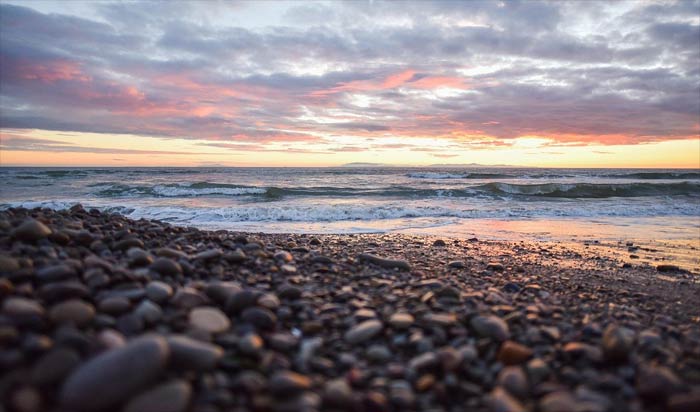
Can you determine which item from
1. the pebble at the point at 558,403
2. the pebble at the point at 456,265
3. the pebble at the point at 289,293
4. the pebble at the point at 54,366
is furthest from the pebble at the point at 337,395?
the pebble at the point at 456,265

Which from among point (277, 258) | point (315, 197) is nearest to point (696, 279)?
point (277, 258)

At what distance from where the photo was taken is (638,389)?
194 cm

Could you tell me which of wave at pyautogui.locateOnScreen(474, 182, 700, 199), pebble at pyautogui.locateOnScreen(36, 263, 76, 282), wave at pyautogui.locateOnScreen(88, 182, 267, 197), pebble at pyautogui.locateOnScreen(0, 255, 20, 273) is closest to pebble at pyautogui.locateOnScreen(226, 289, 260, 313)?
pebble at pyautogui.locateOnScreen(36, 263, 76, 282)

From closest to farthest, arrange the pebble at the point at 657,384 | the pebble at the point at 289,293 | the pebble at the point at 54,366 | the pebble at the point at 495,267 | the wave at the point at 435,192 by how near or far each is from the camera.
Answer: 1. the pebble at the point at 54,366
2. the pebble at the point at 657,384
3. the pebble at the point at 289,293
4. the pebble at the point at 495,267
5. the wave at the point at 435,192

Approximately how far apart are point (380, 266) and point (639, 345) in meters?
2.49

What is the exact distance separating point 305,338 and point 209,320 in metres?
0.55

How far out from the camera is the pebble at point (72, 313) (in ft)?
6.21

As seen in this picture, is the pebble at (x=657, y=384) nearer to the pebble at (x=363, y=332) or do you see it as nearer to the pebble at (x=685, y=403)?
the pebble at (x=685, y=403)

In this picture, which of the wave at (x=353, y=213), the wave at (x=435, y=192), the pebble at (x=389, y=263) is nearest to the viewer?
the pebble at (x=389, y=263)

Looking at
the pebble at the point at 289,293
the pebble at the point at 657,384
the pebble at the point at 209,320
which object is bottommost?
the pebble at the point at 657,384

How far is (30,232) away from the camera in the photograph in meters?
3.35

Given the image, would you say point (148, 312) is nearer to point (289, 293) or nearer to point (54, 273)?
point (54, 273)

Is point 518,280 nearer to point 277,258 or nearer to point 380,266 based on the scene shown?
point 380,266

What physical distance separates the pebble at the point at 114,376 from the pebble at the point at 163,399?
0.04 metres
